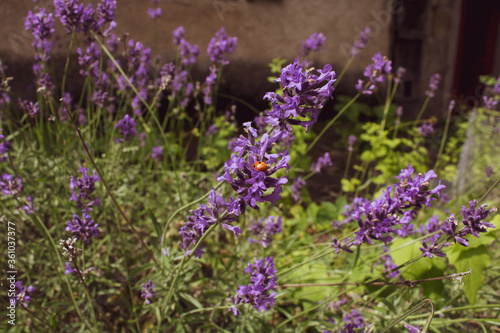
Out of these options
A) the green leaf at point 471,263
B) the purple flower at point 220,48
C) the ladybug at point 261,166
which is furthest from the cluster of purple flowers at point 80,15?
the green leaf at point 471,263

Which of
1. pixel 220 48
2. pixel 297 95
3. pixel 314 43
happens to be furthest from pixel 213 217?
Result: pixel 314 43

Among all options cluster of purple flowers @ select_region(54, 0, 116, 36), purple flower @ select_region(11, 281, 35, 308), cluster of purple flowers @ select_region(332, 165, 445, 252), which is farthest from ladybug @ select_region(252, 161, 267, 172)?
cluster of purple flowers @ select_region(54, 0, 116, 36)

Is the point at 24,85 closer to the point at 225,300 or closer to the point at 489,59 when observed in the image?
the point at 225,300

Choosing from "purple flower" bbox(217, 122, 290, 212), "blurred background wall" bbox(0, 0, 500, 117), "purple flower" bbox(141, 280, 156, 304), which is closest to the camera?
"purple flower" bbox(217, 122, 290, 212)

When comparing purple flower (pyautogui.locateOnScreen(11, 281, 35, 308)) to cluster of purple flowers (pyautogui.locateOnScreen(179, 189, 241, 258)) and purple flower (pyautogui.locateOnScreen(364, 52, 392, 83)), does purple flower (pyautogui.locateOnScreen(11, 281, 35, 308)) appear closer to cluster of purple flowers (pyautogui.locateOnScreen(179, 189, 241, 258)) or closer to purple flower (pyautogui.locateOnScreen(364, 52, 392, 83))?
cluster of purple flowers (pyautogui.locateOnScreen(179, 189, 241, 258))

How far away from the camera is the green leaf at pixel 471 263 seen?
1.46 meters

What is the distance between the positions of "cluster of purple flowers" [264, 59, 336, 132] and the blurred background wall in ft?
8.08

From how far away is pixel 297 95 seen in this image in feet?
3.25

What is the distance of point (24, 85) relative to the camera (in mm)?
3850

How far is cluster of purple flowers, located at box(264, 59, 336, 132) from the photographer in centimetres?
97

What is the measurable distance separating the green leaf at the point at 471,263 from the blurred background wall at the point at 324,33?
2.71m

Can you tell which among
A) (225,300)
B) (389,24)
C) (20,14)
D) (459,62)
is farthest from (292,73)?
(459,62)

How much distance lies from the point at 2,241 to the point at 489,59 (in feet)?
30.4

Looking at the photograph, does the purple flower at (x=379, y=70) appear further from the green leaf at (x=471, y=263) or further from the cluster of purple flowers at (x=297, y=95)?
the cluster of purple flowers at (x=297, y=95)
